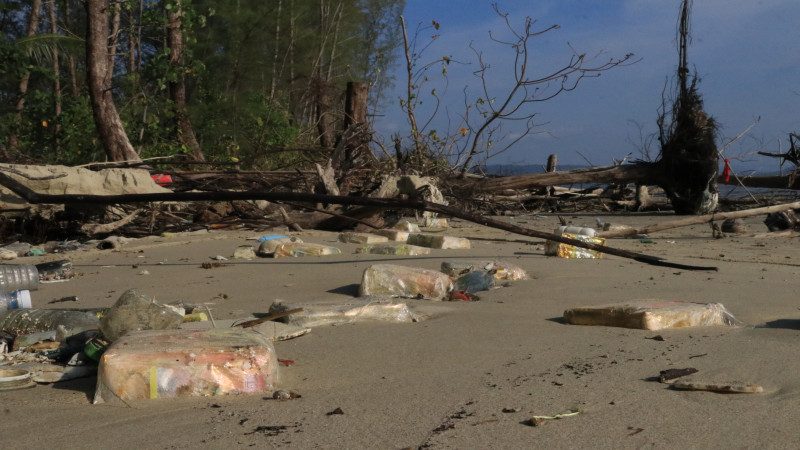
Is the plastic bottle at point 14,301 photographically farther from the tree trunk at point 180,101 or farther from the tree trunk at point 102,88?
the tree trunk at point 180,101

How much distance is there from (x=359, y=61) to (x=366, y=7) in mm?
2955

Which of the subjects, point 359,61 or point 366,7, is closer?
point 359,61

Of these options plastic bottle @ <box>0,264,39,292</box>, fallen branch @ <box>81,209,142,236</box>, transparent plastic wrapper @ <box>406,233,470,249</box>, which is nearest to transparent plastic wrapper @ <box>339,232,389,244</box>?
transparent plastic wrapper @ <box>406,233,470,249</box>

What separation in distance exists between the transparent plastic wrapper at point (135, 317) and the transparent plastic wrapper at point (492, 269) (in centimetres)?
176

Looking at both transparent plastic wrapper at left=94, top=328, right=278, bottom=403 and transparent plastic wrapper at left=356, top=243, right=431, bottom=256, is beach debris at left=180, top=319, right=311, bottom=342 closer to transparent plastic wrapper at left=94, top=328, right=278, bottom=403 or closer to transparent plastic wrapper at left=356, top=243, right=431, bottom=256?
transparent plastic wrapper at left=94, top=328, right=278, bottom=403

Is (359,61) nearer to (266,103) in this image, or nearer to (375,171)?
(266,103)

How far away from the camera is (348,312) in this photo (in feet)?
8.98

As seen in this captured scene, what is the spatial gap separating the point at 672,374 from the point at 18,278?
3.40 meters

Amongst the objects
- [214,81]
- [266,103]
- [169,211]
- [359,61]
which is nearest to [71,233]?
[169,211]

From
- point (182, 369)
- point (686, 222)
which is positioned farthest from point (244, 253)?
point (686, 222)

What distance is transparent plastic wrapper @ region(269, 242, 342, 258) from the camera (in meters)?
4.74

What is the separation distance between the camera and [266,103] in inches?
571

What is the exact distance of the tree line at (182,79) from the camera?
8.90 meters

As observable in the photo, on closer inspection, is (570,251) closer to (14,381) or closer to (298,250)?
(298,250)
